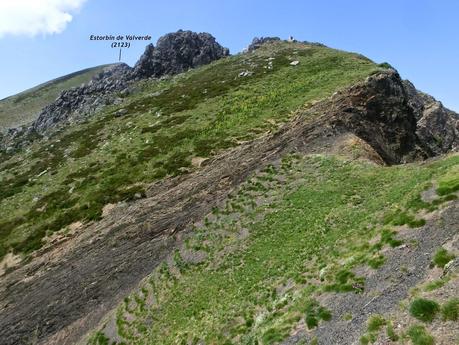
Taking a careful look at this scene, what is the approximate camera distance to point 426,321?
14.8 m

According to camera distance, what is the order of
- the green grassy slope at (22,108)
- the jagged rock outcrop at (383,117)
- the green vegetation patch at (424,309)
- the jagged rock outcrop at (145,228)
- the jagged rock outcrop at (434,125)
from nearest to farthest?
the green vegetation patch at (424,309) → the jagged rock outcrop at (145,228) → the jagged rock outcrop at (383,117) → the jagged rock outcrop at (434,125) → the green grassy slope at (22,108)

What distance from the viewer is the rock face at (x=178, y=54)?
98750mm

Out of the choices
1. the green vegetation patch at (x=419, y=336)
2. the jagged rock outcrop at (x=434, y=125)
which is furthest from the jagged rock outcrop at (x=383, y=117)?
the green vegetation patch at (x=419, y=336)

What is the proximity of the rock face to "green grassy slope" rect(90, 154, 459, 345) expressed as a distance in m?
63.3

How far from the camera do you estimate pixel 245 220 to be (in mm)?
35469

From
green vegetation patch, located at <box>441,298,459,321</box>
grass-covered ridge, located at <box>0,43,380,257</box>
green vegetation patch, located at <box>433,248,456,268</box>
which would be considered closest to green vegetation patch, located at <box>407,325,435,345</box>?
green vegetation patch, located at <box>441,298,459,321</box>

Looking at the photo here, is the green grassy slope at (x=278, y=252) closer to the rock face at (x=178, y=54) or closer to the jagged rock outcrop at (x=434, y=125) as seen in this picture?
the jagged rock outcrop at (x=434, y=125)

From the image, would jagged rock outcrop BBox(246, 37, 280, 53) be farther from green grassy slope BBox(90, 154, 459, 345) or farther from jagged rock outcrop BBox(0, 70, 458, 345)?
green grassy slope BBox(90, 154, 459, 345)

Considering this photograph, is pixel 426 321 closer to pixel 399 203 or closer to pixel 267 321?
pixel 267 321

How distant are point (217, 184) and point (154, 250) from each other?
28.3 feet

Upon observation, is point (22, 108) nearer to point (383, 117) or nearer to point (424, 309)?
point (383, 117)

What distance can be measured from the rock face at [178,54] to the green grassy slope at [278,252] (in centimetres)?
6326

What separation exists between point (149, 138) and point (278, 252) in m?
33.1

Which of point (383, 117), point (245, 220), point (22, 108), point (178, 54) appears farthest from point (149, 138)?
point (22, 108)
